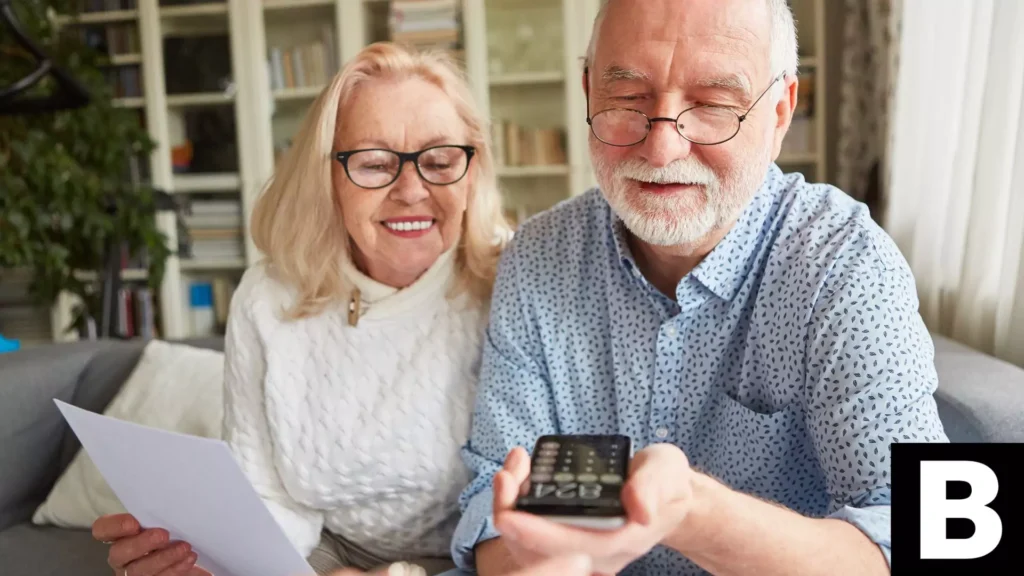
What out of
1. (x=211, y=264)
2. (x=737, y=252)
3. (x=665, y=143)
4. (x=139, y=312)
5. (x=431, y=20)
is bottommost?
(x=139, y=312)

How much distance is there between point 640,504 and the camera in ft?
1.81

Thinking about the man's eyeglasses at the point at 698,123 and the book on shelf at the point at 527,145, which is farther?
the book on shelf at the point at 527,145

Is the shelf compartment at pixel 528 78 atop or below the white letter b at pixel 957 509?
atop

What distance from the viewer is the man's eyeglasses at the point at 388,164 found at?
1146mm

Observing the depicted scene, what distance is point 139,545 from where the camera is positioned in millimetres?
984

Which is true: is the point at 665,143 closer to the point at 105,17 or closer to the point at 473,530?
the point at 473,530

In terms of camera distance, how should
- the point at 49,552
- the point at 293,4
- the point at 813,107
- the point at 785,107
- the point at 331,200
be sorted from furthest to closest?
the point at 293,4 < the point at 813,107 < the point at 49,552 < the point at 331,200 < the point at 785,107

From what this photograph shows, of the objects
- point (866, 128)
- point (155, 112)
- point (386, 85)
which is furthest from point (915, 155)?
point (155, 112)

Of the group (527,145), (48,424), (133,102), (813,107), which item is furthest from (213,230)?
(813,107)

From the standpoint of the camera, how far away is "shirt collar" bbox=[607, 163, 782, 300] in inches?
37.2

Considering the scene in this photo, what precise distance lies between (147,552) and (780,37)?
0.93 meters

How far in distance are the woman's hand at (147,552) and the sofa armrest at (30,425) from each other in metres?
0.73

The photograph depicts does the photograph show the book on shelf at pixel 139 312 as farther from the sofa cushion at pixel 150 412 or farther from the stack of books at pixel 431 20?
the sofa cushion at pixel 150 412

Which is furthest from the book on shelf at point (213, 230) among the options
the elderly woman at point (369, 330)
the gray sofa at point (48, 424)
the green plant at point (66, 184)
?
the elderly woman at point (369, 330)
